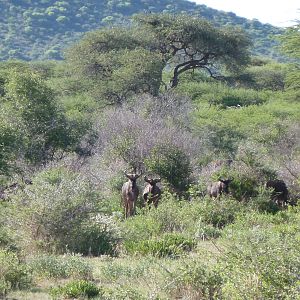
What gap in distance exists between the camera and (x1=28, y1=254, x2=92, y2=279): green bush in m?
9.28

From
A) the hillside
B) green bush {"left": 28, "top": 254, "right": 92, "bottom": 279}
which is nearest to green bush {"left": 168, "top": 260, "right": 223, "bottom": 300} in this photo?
green bush {"left": 28, "top": 254, "right": 92, "bottom": 279}

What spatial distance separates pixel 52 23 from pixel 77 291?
240 feet

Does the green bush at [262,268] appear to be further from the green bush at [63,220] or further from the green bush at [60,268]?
the green bush at [63,220]

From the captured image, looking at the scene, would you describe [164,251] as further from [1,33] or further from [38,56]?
[1,33]

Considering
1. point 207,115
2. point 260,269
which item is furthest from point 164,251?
point 207,115

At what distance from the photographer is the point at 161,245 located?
420 inches

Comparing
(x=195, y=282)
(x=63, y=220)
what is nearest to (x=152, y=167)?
(x=63, y=220)

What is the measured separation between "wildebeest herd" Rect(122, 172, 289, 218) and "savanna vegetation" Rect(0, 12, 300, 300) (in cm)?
27

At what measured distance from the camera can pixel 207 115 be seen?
35.2 metres

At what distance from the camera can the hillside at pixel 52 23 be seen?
7288 cm

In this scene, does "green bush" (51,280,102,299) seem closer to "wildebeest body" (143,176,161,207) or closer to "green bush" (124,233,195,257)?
"green bush" (124,233,195,257)

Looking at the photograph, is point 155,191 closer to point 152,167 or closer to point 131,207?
point 131,207

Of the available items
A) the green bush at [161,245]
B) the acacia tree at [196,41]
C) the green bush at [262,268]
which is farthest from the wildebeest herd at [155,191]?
the acacia tree at [196,41]

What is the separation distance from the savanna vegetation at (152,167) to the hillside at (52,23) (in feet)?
90.5
